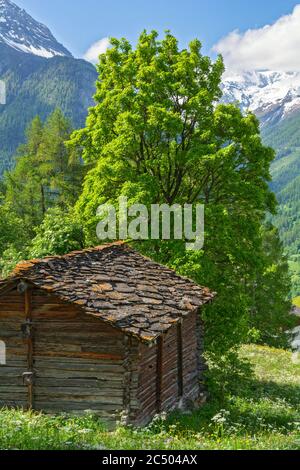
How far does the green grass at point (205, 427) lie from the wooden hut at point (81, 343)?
81 centimetres

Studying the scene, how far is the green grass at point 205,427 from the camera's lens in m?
11.1

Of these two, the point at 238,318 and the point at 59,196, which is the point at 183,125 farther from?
the point at 59,196

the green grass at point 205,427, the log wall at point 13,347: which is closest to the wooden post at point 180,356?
the green grass at point 205,427

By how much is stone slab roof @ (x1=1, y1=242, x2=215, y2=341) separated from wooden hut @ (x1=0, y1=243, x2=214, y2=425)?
4cm

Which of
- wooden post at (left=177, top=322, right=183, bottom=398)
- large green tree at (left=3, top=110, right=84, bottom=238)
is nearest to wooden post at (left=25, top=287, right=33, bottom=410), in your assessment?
wooden post at (left=177, top=322, right=183, bottom=398)

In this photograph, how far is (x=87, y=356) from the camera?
624 inches

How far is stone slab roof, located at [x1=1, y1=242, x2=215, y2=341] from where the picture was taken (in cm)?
1539

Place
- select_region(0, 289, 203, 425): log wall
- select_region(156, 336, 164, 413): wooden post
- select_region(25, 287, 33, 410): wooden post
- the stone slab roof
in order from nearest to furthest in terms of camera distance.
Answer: the stone slab roof, select_region(0, 289, 203, 425): log wall, select_region(25, 287, 33, 410): wooden post, select_region(156, 336, 164, 413): wooden post

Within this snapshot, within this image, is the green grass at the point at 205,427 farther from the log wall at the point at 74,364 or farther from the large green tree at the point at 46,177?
the large green tree at the point at 46,177

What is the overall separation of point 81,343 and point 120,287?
2.57 metres

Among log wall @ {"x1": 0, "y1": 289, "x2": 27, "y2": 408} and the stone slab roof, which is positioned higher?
the stone slab roof

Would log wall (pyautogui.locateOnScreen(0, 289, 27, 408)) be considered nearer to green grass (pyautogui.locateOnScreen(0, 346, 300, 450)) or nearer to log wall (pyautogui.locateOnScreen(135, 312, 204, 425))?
green grass (pyautogui.locateOnScreen(0, 346, 300, 450))

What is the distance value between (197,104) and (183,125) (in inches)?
48.6
